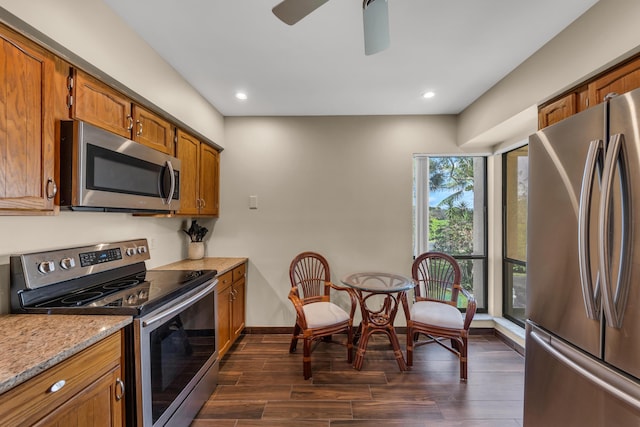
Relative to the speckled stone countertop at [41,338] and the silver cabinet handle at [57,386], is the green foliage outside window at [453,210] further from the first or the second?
the silver cabinet handle at [57,386]

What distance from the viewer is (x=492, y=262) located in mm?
3125

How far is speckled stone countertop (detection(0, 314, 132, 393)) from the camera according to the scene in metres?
0.84

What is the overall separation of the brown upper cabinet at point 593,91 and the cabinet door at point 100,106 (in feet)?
8.99

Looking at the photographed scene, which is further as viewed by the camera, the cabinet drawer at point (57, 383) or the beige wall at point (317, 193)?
the beige wall at point (317, 193)

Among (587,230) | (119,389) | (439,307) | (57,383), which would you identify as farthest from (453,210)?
(57,383)

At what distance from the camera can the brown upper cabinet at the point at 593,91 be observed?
4.42 ft

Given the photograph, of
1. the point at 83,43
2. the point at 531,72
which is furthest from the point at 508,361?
the point at 83,43

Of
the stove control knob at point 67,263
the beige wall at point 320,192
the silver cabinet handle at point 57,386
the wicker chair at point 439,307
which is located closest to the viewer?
the silver cabinet handle at point 57,386

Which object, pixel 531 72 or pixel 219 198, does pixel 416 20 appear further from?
pixel 219 198

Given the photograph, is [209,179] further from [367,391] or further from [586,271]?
[586,271]

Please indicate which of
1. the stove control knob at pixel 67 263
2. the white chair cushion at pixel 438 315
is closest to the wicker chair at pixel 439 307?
the white chair cushion at pixel 438 315

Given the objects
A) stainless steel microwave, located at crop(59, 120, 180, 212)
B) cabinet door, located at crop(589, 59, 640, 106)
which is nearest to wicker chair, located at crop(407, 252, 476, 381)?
cabinet door, located at crop(589, 59, 640, 106)

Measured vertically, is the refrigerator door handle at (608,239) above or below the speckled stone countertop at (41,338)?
above

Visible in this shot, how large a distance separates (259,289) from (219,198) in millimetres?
1161
